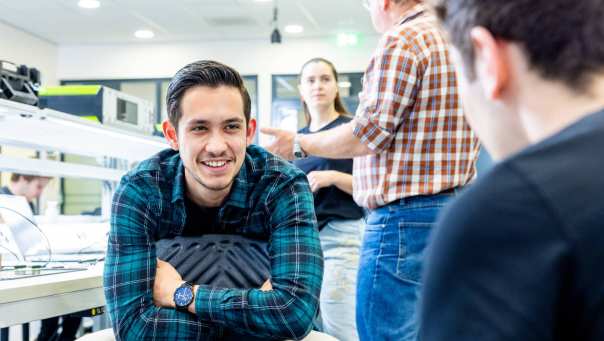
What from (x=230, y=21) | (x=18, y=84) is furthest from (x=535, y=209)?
(x=230, y=21)

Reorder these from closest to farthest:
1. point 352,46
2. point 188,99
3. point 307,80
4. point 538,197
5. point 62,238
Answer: point 538,197
point 188,99
point 62,238
point 307,80
point 352,46

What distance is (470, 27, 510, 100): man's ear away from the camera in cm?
51

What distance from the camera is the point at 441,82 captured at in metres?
1.56

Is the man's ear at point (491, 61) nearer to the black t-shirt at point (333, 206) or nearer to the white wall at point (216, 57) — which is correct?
the black t-shirt at point (333, 206)

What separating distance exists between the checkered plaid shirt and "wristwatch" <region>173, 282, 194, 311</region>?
Answer: 0.51 m

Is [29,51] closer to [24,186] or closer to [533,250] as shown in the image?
[24,186]

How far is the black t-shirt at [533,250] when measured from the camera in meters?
0.42

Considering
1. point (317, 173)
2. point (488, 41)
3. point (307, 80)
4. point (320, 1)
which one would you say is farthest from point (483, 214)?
point (320, 1)

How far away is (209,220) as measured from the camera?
4.79 feet

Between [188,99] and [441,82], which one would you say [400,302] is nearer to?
[441,82]

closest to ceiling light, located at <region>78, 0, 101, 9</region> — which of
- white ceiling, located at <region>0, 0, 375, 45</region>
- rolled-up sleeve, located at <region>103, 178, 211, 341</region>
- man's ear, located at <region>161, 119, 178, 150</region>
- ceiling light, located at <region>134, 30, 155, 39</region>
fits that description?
white ceiling, located at <region>0, 0, 375, 45</region>

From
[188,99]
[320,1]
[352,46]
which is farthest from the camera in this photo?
[352,46]

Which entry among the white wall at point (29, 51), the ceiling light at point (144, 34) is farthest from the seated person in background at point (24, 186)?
the ceiling light at point (144, 34)

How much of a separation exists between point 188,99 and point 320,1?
201 inches
